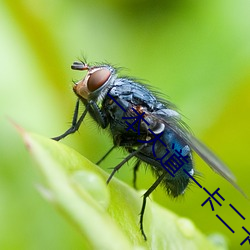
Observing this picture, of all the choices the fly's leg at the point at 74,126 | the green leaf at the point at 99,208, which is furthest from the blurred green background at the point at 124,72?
the green leaf at the point at 99,208

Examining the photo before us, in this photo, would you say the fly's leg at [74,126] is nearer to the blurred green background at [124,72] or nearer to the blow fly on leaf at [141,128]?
the blow fly on leaf at [141,128]

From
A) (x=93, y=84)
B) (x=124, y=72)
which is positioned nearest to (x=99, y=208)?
(x=93, y=84)

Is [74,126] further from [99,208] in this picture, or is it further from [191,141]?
[99,208]

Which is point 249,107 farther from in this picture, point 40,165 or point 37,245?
point 40,165

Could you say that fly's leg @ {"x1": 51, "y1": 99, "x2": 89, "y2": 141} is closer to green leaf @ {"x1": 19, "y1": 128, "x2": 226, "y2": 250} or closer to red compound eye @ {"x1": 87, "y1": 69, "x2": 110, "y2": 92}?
red compound eye @ {"x1": 87, "y1": 69, "x2": 110, "y2": 92}

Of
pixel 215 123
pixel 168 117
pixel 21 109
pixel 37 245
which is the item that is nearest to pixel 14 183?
pixel 37 245

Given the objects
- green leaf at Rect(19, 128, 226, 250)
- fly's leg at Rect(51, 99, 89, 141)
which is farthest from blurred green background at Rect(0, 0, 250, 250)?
green leaf at Rect(19, 128, 226, 250)
